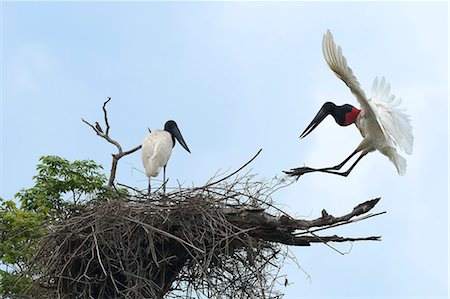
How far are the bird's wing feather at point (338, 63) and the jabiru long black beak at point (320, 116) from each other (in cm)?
106

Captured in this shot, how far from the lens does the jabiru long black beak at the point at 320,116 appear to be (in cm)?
968

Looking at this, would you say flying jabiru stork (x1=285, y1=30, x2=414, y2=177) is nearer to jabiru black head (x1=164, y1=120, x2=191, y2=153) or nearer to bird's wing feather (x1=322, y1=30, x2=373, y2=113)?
bird's wing feather (x1=322, y1=30, x2=373, y2=113)

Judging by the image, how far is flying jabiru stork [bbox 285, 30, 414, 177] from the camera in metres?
8.57

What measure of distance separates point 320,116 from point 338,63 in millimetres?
1367

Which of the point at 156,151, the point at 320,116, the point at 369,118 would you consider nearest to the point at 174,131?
the point at 156,151

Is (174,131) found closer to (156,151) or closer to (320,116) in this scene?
(156,151)

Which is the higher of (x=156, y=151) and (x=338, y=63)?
(x=338, y=63)

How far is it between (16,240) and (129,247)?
349 cm

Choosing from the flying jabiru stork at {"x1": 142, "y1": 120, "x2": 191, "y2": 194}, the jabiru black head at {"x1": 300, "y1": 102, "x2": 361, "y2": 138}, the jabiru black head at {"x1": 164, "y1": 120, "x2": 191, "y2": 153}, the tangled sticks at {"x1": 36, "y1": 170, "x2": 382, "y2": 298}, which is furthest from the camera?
the jabiru black head at {"x1": 164, "y1": 120, "x2": 191, "y2": 153}

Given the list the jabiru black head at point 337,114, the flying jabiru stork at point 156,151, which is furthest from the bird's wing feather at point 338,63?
the flying jabiru stork at point 156,151

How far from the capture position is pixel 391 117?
8961 mm

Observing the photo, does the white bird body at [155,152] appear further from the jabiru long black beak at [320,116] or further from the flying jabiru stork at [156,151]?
the jabiru long black beak at [320,116]

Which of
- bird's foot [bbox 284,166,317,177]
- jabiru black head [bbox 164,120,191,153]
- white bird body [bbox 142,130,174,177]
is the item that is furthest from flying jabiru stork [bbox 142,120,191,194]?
bird's foot [bbox 284,166,317,177]

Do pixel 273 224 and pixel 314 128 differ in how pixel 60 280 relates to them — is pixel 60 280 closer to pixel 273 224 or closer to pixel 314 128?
pixel 273 224
